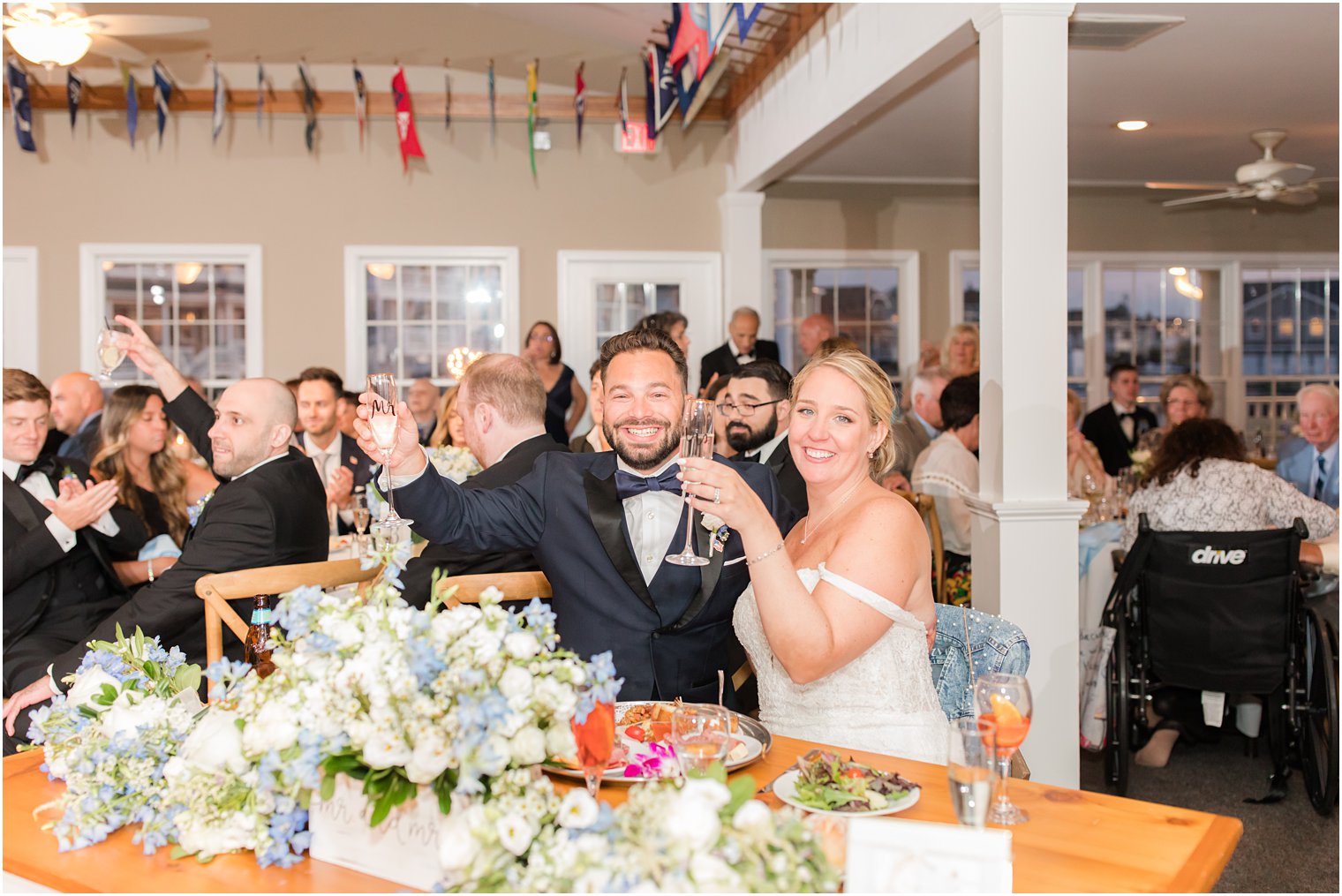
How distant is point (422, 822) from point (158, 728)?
1.53ft

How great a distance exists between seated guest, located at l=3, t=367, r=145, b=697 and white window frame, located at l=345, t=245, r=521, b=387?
4.49m

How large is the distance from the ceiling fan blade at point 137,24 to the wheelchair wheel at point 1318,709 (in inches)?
211

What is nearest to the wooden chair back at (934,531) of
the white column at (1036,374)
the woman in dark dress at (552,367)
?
the white column at (1036,374)

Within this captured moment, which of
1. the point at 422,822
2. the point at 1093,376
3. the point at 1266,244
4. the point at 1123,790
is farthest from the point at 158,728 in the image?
the point at 1266,244

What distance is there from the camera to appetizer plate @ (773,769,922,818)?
4.95 ft

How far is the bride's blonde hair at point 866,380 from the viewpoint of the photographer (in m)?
2.31

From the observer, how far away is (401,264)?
333 inches

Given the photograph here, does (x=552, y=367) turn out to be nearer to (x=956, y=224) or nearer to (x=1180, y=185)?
(x=956, y=224)

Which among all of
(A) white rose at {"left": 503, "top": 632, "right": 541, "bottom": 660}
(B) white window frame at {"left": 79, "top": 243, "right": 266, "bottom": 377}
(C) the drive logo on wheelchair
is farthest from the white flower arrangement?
(B) white window frame at {"left": 79, "top": 243, "right": 266, "bottom": 377}

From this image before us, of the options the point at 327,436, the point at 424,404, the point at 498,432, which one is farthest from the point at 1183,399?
the point at 498,432

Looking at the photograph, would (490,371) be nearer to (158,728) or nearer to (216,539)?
(216,539)

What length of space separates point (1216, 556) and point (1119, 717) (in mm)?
619

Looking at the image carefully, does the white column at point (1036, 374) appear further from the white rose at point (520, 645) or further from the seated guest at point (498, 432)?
the white rose at point (520, 645)

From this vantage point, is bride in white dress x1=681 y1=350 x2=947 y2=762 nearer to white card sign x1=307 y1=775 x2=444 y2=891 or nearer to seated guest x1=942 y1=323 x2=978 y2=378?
white card sign x1=307 y1=775 x2=444 y2=891
